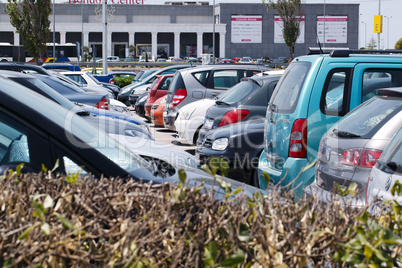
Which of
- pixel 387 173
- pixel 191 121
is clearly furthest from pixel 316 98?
pixel 191 121

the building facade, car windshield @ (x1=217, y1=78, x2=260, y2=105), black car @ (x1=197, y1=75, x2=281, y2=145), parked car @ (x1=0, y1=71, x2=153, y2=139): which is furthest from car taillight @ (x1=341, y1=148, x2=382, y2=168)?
the building facade

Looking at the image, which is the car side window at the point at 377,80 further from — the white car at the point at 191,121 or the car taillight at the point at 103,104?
the car taillight at the point at 103,104

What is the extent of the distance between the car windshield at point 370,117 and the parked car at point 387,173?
0.71 metres

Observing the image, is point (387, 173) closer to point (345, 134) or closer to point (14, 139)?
point (345, 134)

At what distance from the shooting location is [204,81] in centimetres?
1359

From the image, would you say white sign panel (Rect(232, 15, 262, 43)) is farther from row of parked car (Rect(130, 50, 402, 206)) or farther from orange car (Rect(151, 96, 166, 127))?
row of parked car (Rect(130, 50, 402, 206))

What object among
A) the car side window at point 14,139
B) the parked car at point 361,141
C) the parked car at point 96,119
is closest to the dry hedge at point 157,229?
the car side window at point 14,139

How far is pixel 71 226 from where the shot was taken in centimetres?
209

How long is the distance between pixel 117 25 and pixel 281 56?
81.7 feet

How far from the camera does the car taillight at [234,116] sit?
31.0 feet

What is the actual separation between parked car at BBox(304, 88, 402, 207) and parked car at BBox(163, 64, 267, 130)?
8.33 meters

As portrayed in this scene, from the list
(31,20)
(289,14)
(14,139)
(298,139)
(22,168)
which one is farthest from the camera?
(289,14)

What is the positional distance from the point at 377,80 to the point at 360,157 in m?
1.82

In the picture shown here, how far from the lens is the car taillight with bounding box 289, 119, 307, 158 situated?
6043 millimetres
